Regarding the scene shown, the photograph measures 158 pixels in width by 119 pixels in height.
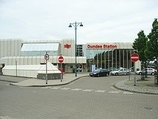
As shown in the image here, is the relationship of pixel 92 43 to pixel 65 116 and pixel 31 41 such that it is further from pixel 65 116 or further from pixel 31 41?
pixel 65 116

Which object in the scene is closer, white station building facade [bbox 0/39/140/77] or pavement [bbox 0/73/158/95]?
pavement [bbox 0/73/158/95]

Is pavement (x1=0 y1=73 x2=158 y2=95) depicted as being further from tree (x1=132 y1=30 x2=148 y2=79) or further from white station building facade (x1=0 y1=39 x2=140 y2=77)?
white station building facade (x1=0 y1=39 x2=140 y2=77)

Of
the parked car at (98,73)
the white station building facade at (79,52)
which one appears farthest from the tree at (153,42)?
the white station building facade at (79,52)

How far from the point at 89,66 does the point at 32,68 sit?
1123 inches

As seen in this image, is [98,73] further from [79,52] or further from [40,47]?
[40,47]

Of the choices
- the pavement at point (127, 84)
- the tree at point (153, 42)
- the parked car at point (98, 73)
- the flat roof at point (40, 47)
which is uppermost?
the flat roof at point (40, 47)

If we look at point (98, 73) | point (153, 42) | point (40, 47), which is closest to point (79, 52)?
point (40, 47)

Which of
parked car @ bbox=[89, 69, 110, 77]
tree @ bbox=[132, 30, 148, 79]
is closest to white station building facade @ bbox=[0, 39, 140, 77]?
parked car @ bbox=[89, 69, 110, 77]

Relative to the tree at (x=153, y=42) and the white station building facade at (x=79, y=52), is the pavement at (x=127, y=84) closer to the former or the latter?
the tree at (x=153, y=42)

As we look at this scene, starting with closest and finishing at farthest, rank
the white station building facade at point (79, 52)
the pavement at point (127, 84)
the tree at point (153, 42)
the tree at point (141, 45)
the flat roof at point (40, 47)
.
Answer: the pavement at point (127, 84) < the tree at point (153, 42) < the tree at point (141, 45) < the white station building facade at point (79, 52) < the flat roof at point (40, 47)

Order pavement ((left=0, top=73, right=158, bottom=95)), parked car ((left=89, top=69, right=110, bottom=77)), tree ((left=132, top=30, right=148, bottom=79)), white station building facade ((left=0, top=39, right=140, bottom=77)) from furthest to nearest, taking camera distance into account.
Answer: white station building facade ((left=0, top=39, right=140, bottom=77))
parked car ((left=89, top=69, right=110, bottom=77))
tree ((left=132, top=30, right=148, bottom=79))
pavement ((left=0, top=73, right=158, bottom=95))

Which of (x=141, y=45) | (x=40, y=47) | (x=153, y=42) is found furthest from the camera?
(x=40, y=47)

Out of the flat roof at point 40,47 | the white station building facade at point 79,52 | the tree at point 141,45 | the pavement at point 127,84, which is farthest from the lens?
the flat roof at point 40,47

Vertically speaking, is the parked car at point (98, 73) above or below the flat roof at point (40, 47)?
below
